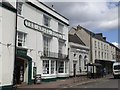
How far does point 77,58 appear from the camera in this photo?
43.9 metres

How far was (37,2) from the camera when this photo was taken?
2930cm

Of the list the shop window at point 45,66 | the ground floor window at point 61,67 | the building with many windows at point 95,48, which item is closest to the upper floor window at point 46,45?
the shop window at point 45,66

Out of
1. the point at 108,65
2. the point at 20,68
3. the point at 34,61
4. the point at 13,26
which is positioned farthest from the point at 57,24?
the point at 108,65

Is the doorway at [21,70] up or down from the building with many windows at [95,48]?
down

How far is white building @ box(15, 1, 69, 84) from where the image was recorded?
2591 cm

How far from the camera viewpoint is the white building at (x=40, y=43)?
25.9 m

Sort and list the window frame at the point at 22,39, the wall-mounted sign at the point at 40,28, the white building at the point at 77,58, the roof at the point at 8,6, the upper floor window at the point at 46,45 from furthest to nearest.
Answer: the white building at the point at 77,58 → the upper floor window at the point at 46,45 → the wall-mounted sign at the point at 40,28 → the window frame at the point at 22,39 → the roof at the point at 8,6

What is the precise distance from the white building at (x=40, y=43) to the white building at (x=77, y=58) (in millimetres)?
3401

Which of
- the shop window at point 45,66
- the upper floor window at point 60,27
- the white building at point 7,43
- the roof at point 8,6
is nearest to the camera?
the white building at point 7,43

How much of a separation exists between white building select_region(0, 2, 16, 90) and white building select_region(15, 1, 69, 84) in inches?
86.9

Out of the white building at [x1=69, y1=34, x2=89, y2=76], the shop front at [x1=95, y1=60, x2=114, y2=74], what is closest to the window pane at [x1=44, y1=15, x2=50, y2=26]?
the white building at [x1=69, y1=34, x2=89, y2=76]

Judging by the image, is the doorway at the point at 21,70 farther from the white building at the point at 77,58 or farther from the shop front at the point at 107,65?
the shop front at the point at 107,65

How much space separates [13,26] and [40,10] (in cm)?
811

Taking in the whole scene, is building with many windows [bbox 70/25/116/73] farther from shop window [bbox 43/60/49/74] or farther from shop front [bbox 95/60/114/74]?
shop window [bbox 43/60/49/74]
